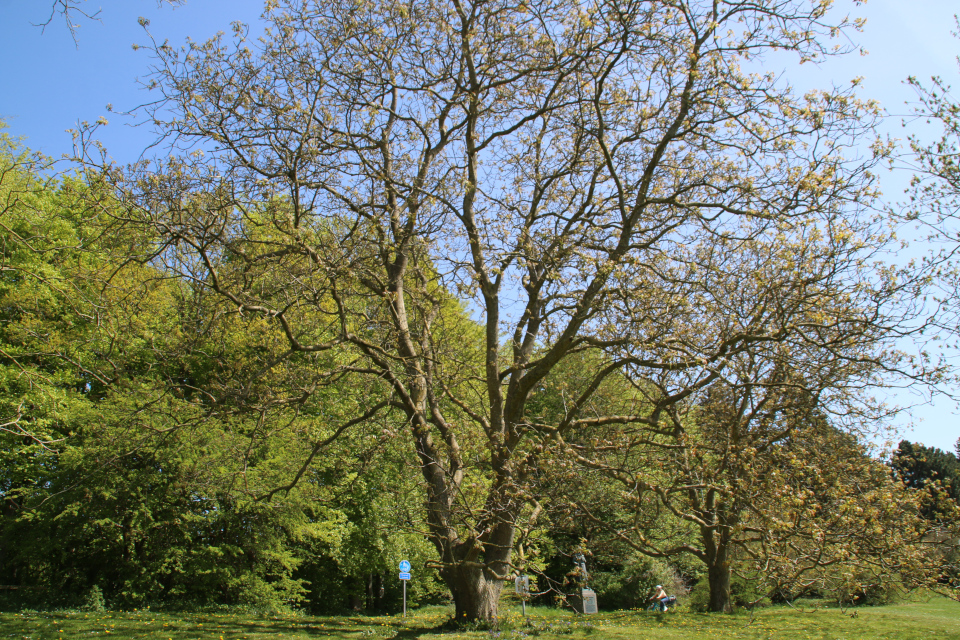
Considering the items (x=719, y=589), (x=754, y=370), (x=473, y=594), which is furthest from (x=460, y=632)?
(x=719, y=589)

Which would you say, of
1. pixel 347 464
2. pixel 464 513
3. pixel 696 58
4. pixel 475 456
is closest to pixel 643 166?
pixel 696 58

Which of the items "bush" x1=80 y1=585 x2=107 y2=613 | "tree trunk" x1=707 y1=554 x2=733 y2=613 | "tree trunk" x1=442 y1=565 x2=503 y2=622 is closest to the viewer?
"tree trunk" x1=442 y1=565 x2=503 y2=622

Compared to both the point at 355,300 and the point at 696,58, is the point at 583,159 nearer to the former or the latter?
the point at 696,58

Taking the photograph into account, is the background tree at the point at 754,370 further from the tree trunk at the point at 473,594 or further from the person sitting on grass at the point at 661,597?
the person sitting on grass at the point at 661,597

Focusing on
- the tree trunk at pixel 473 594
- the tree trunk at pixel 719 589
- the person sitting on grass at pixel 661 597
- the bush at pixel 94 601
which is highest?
the tree trunk at pixel 473 594

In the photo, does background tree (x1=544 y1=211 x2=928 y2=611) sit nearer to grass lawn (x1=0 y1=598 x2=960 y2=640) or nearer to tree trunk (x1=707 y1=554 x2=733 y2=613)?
grass lawn (x1=0 y1=598 x2=960 y2=640)

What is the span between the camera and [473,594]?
32.2ft

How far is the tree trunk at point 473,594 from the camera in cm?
977

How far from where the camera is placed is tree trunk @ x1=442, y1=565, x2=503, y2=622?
385 inches

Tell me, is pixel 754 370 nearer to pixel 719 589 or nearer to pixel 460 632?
pixel 460 632

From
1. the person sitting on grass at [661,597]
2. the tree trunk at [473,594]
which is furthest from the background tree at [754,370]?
the person sitting on grass at [661,597]

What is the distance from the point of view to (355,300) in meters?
11.2

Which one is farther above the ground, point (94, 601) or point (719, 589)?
point (94, 601)

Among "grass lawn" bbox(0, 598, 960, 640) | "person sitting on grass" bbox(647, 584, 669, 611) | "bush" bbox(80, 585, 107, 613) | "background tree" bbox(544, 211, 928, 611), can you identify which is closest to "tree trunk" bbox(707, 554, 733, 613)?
"grass lawn" bbox(0, 598, 960, 640)
